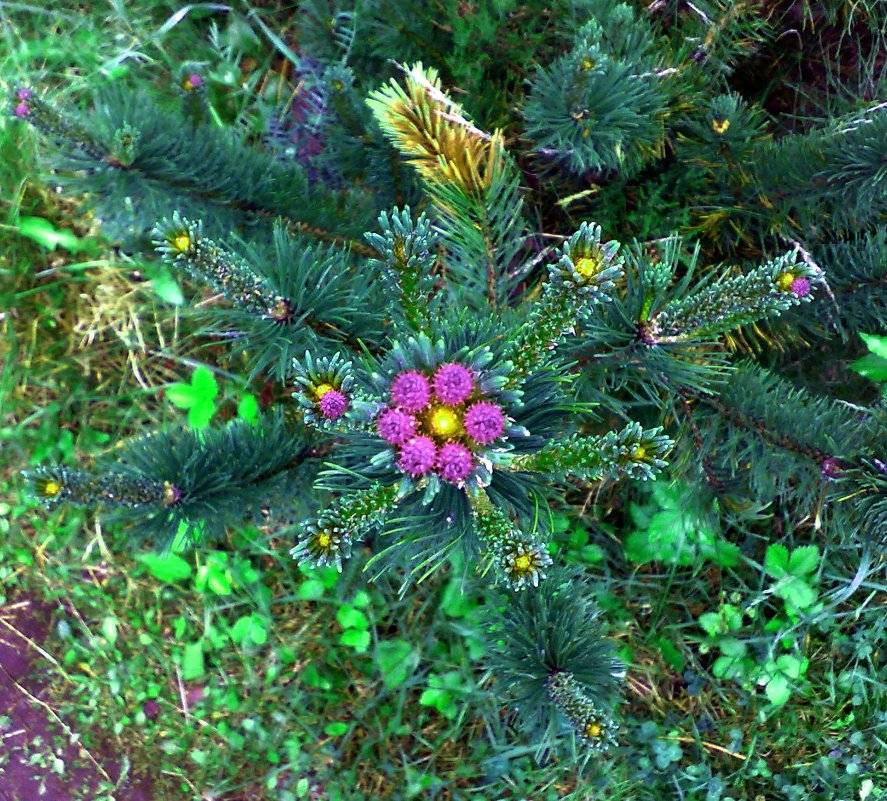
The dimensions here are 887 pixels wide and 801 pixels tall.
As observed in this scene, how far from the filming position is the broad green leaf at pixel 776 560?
2057mm

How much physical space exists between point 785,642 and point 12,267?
9.15ft

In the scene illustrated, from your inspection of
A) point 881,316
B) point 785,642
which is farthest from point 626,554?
point 881,316

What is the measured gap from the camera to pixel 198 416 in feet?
7.51

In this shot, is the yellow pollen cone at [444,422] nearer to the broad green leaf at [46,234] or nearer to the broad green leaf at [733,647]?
the broad green leaf at [733,647]

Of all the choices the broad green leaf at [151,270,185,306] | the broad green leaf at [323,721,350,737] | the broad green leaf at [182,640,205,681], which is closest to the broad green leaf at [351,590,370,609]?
the broad green leaf at [323,721,350,737]

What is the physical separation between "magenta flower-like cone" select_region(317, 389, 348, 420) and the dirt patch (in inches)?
80.2

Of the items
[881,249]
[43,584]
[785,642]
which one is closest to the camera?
[881,249]

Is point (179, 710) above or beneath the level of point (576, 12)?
beneath

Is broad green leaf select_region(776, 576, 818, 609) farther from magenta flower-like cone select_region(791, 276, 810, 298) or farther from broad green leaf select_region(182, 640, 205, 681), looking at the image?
broad green leaf select_region(182, 640, 205, 681)

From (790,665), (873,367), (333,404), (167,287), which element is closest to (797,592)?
(790,665)

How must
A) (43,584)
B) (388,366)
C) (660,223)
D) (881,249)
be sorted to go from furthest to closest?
(43,584) → (660,223) → (881,249) → (388,366)

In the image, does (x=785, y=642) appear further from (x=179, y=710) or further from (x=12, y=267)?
(x=12, y=267)

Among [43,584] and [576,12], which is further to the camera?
[43,584]

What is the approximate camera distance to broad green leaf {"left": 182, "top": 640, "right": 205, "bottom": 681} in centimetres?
232
